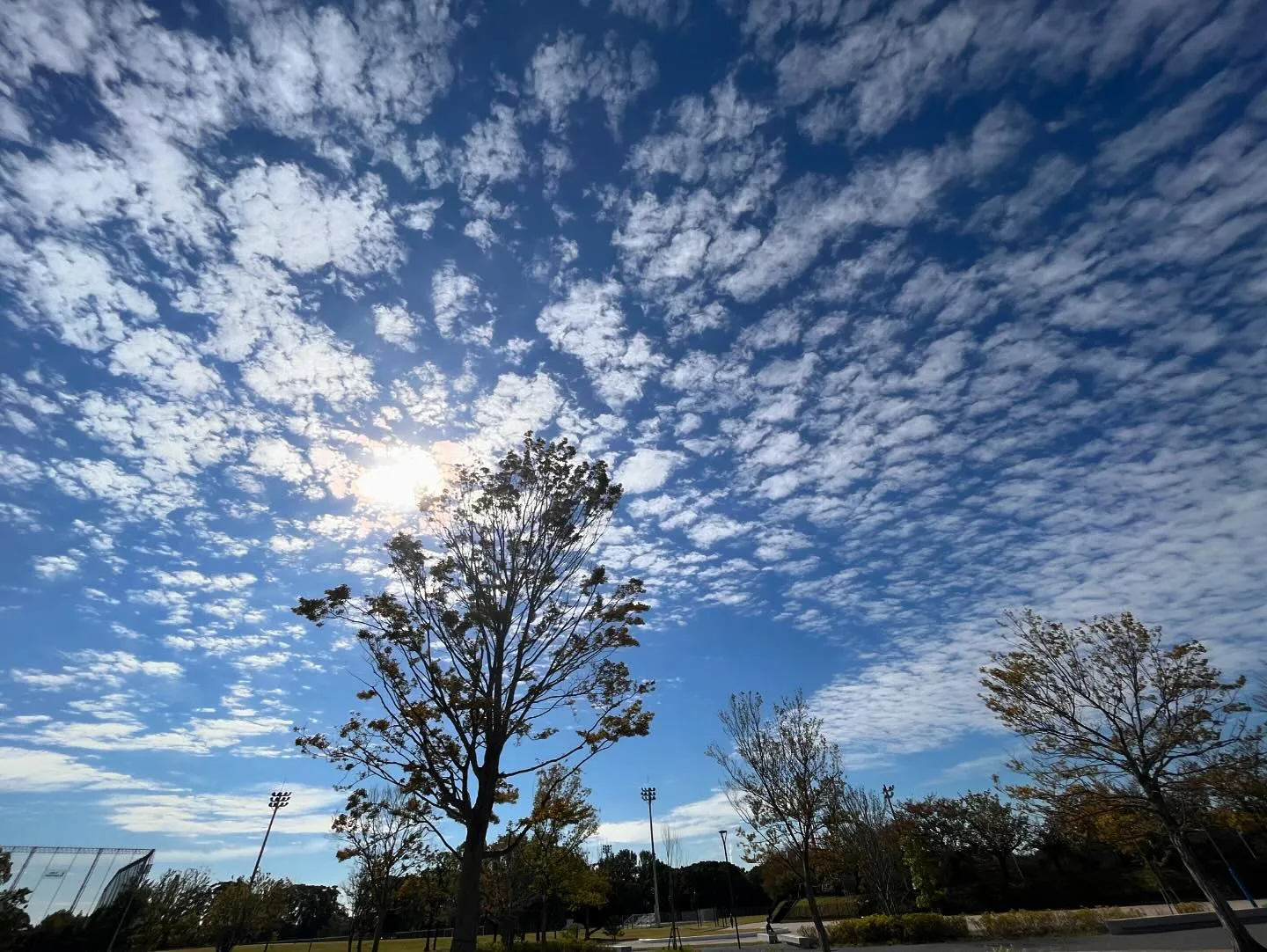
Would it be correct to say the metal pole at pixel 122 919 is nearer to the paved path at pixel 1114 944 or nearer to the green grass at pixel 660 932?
the green grass at pixel 660 932

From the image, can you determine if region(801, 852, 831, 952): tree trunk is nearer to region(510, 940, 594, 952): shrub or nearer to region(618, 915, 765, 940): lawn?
region(510, 940, 594, 952): shrub

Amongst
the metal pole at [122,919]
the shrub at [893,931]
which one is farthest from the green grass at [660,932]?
the metal pole at [122,919]

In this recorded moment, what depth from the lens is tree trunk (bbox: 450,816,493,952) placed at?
8492mm

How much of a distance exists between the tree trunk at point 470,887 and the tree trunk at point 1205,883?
16.5 metres

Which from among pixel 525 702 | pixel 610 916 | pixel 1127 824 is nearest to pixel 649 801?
pixel 610 916

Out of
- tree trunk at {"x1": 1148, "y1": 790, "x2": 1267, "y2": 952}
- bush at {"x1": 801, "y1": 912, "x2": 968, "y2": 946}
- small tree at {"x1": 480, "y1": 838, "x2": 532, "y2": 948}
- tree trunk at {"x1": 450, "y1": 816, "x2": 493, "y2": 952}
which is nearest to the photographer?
tree trunk at {"x1": 450, "y1": 816, "x2": 493, "y2": 952}

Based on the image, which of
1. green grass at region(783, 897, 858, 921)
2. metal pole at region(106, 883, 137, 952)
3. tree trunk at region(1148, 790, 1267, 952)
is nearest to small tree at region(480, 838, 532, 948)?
green grass at region(783, 897, 858, 921)

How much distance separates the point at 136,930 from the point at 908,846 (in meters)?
44.4

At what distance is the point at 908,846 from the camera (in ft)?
120

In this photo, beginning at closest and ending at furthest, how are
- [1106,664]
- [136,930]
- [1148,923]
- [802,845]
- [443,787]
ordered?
[443,787] → [1106,664] → [802,845] → [1148,923] → [136,930]

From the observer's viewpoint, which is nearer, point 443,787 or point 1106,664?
point 443,787

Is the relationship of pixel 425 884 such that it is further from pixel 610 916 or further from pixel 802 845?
pixel 610 916

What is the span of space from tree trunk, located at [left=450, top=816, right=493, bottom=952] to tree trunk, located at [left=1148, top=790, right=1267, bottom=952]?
649 inches

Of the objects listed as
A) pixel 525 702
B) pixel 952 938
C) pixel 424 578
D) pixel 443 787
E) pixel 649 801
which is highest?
pixel 649 801
